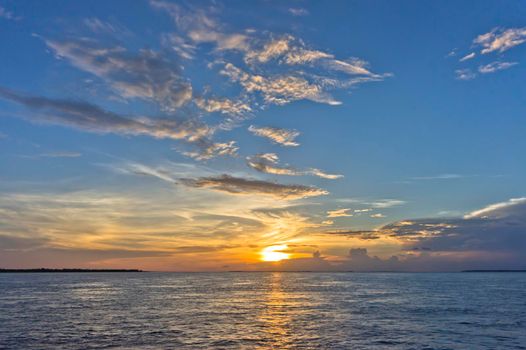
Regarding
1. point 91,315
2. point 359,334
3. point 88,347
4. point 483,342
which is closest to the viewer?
point 88,347

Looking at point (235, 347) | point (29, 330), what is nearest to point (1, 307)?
point (29, 330)

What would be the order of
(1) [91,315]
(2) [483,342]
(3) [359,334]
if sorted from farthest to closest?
(1) [91,315] < (3) [359,334] < (2) [483,342]

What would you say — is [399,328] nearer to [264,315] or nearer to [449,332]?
[449,332]

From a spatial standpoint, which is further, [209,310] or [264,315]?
[209,310]

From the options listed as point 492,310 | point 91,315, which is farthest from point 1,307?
point 492,310

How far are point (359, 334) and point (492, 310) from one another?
128 ft

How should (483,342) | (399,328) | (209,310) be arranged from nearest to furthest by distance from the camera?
(483,342) < (399,328) < (209,310)

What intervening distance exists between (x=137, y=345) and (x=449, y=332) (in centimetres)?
3482

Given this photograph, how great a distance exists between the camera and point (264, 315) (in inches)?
2724

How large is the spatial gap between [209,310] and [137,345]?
3351cm

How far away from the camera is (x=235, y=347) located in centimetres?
4281

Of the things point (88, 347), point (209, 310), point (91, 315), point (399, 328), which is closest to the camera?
point (88, 347)

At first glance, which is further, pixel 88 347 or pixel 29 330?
pixel 29 330

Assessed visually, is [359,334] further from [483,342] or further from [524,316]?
[524,316]
